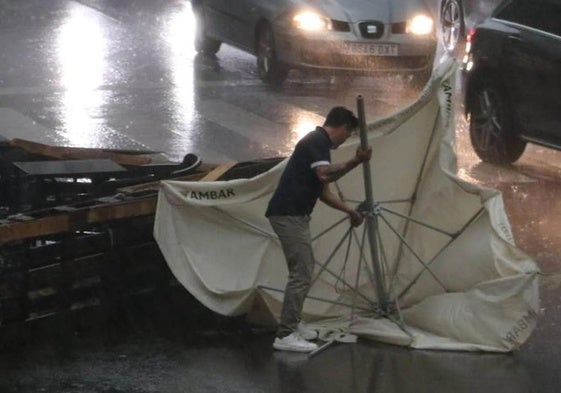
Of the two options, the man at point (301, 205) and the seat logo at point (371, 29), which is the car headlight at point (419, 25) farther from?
the man at point (301, 205)

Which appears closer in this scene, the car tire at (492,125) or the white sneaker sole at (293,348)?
the white sneaker sole at (293,348)

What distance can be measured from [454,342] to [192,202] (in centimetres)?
189

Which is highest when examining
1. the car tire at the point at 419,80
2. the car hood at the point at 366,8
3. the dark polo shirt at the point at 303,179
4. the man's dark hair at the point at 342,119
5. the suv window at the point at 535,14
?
the suv window at the point at 535,14

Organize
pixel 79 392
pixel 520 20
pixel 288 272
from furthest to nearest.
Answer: pixel 520 20, pixel 288 272, pixel 79 392

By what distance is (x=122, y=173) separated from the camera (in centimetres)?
1091

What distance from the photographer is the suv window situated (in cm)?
1413

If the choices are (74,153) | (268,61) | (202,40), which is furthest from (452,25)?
(74,153)

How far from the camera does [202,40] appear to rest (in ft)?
Answer: 66.5

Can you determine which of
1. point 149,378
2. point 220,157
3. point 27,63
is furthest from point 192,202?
point 27,63

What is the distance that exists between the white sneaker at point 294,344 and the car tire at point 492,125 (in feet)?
18.7

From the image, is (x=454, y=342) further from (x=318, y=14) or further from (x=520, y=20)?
(x=318, y=14)

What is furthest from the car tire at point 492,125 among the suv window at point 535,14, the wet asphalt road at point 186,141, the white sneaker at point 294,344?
the white sneaker at point 294,344

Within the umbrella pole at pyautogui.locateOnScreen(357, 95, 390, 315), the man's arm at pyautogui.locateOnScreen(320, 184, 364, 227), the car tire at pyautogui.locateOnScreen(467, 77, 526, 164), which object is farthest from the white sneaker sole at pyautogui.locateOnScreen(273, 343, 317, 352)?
the car tire at pyautogui.locateOnScreen(467, 77, 526, 164)

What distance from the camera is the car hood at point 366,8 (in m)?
18.1
